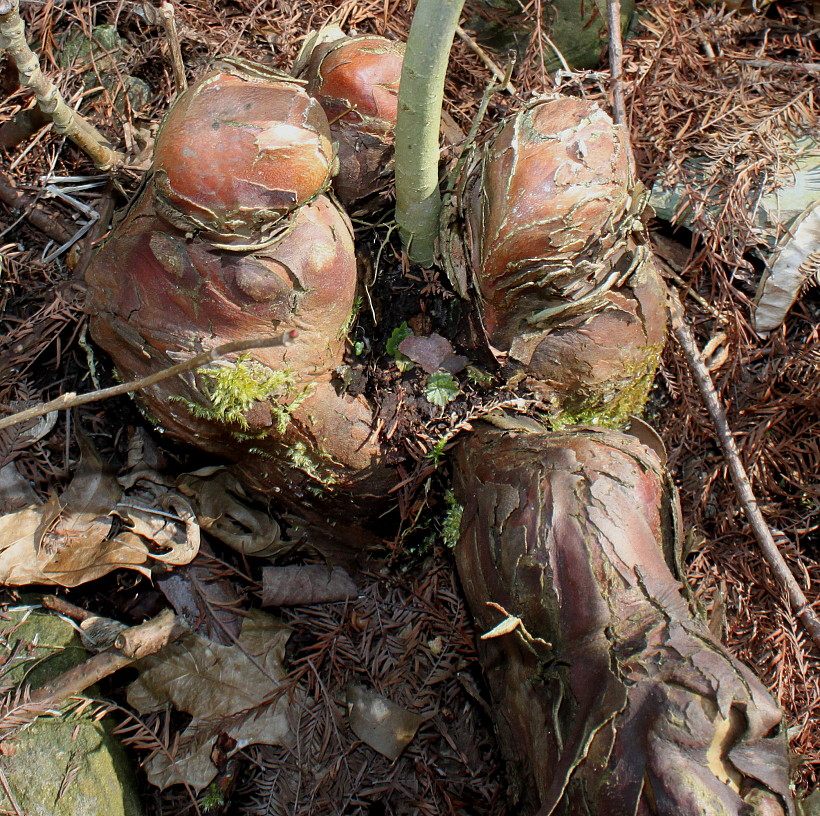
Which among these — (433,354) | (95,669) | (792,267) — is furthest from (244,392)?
(792,267)

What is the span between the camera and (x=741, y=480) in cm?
239

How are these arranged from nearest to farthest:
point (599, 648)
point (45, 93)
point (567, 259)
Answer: point (599, 648) → point (567, 259) → point (45, 93)

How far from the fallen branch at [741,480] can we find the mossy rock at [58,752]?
222cm

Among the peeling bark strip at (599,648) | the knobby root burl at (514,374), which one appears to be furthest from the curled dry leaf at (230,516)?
the peeling bark strip at (599,648)

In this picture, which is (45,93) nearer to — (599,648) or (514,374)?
(514,374)

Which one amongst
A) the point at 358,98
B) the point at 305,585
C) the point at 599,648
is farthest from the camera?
the point at 305,585

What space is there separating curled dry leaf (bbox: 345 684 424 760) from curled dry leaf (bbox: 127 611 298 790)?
22 cm

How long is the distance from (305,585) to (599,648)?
1089 mm

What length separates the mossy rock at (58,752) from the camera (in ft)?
6.53

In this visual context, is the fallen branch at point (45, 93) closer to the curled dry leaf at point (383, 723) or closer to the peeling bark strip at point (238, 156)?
the peeling bark strip at point (238, 156)

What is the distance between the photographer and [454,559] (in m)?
2.19

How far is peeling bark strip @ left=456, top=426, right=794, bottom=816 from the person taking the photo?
1415mm

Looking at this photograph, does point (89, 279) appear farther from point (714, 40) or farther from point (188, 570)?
point (714, 40)

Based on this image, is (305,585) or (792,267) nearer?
(305,585)
